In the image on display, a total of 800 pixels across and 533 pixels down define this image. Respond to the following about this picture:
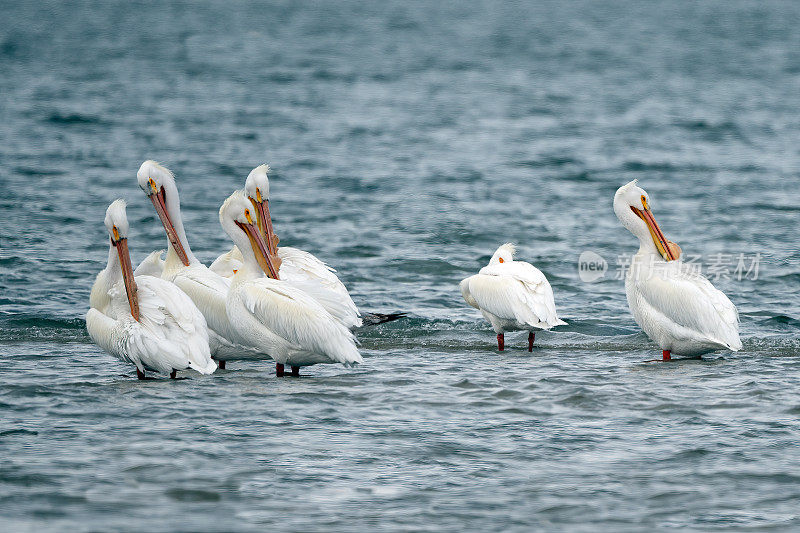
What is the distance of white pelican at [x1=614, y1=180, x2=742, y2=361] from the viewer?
766cm

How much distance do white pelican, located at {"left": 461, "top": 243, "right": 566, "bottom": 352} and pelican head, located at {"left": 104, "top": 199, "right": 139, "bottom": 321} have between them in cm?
236

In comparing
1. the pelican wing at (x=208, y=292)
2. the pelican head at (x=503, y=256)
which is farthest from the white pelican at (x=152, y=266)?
the pelican head at (x=503, y=256)

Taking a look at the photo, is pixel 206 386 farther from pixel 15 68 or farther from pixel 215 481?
pixel 15 68

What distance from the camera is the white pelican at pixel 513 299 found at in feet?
26.6

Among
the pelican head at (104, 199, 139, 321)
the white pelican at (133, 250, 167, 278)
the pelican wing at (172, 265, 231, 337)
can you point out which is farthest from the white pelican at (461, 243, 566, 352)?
the pelican head at (104, 199, 139, 321)

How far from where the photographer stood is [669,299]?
25.5 ft

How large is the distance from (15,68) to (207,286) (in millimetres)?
28585

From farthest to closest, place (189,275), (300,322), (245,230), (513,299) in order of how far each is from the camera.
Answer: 1. (513,299)
2. (189,275)
3. (245,230)
4. (300,322)

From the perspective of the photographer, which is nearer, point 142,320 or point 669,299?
point 142,320

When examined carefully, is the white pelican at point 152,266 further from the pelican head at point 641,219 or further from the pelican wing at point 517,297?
the pelican head at point 641,219

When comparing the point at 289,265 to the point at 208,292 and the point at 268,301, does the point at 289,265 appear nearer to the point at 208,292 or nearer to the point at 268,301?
the point at 208,292

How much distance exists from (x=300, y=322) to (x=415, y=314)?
2.62 m

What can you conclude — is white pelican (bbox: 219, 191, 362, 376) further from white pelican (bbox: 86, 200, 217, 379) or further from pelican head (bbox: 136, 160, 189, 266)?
pelican head (bbox: 136, 160, 189, 266)

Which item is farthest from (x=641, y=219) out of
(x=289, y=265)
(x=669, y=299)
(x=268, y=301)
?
(x=268, y=301)
